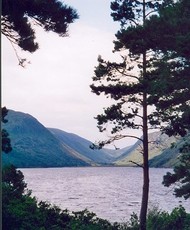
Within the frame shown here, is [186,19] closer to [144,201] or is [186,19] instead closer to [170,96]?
[170,96]

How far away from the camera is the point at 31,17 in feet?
33.3

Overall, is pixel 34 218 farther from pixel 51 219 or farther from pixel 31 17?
pixel 31 17

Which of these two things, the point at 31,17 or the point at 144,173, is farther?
the point at 144,173

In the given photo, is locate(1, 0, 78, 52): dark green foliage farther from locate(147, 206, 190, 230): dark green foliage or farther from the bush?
locate(147, 206, 190, 230): dark green foliage

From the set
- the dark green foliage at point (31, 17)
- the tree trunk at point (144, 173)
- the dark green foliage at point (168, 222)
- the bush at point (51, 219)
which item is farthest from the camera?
the dark green foliage at point (168, 222)

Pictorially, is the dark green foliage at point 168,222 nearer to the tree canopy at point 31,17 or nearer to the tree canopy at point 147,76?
the tree canopy at point 147,76

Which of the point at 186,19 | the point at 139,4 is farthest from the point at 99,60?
the point at 186,19

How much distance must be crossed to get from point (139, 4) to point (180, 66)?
16.6 feet

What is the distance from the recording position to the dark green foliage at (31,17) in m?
9.32

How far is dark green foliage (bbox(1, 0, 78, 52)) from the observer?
367 inches

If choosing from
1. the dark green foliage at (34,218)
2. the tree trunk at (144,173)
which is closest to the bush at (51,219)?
the dark green foliage at (34,218)

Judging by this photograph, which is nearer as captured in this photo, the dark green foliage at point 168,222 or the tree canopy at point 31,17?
the tree canopy at point 31,17

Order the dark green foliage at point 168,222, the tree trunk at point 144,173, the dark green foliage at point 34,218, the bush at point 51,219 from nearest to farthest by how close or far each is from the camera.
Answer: the dark green foliage at point 34,218 < the bush at point 51,219 < the tree trunk at point 144,173 < the dark green foliage at point 168,222

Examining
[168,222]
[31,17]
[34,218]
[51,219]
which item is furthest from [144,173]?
[31,17]
